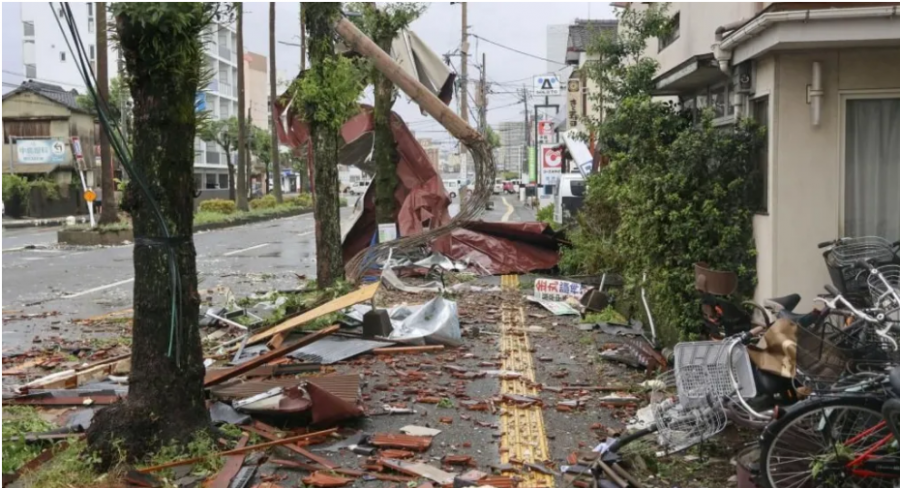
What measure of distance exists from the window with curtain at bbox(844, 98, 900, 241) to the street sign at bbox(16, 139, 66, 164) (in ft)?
148

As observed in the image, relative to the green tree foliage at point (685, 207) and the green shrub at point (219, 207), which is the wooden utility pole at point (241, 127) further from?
the green tree foliage at point (685, 207)

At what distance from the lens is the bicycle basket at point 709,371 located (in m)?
4.90

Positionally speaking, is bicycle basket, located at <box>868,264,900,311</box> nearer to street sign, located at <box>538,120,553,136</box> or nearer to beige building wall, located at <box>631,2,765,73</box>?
beige building wall, located at <box>631,2,765,73</box>

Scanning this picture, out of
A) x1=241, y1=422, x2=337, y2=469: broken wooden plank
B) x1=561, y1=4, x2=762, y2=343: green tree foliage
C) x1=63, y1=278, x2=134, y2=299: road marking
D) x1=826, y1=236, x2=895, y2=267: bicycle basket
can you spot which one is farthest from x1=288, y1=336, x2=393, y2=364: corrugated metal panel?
x1=63, y1=278, x2=134, y2=299: road marking

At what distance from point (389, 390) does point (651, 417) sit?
2.23 meters

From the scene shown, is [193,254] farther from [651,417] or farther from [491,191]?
[491,191]

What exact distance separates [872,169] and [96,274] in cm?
1454

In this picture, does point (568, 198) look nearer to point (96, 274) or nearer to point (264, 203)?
point (96, 274)

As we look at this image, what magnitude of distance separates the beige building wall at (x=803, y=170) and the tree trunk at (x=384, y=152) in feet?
32.9

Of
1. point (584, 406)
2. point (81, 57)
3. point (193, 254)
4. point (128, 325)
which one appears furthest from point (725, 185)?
point (128, 325)

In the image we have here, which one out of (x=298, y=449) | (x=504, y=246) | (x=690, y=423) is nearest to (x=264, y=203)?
(x=504, y=246)

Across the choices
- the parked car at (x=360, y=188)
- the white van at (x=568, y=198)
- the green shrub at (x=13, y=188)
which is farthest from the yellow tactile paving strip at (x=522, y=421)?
the green shrub at (x=13, y=188)

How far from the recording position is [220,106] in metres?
78.5

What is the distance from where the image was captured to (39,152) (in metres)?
44.5
